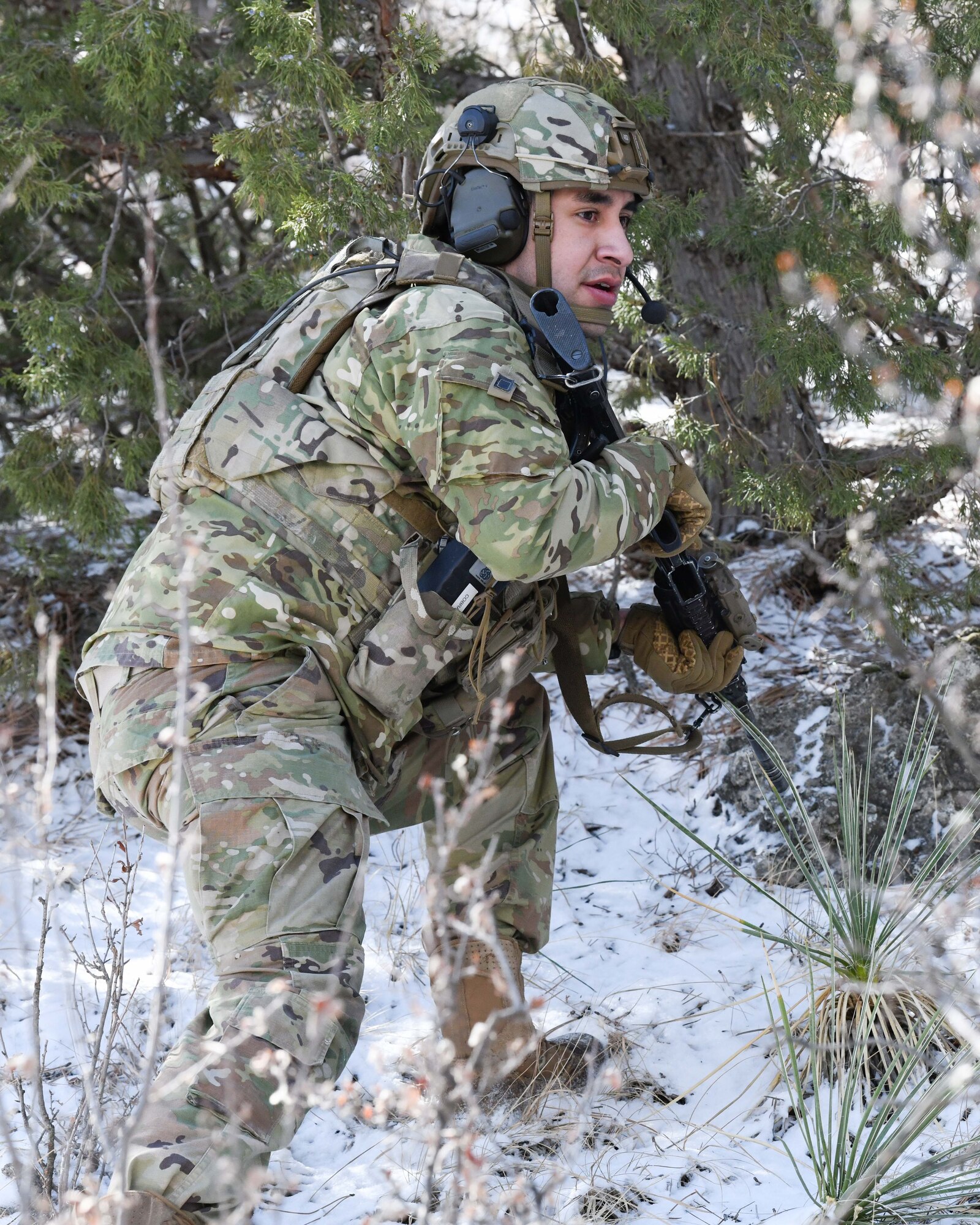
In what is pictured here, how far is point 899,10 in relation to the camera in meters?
3.41

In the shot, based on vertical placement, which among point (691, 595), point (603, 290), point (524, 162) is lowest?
point (691, 595)

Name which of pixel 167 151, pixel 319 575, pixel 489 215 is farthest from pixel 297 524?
pixel 167 151

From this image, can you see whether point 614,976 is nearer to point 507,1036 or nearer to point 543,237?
Answer: point 507,1036

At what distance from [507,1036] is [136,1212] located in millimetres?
1292

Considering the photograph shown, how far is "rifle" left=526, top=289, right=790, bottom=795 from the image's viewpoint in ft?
8.61

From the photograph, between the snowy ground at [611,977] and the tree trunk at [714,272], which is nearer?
the snowy ground at [611,977]

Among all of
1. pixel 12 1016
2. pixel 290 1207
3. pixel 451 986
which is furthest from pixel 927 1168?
pixel 12 1016

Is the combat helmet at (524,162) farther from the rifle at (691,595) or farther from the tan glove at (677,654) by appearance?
the tan glove at (677,654)

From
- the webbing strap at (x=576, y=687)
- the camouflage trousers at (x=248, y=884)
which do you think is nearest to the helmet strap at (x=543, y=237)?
the webbing strap at (x=576, y=687)

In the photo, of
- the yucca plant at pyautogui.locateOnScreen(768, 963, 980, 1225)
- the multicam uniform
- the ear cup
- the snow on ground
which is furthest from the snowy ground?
the ear cup

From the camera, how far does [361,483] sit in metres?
2.56

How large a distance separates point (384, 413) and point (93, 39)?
88.7 inches

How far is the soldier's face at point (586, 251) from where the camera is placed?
112 inches

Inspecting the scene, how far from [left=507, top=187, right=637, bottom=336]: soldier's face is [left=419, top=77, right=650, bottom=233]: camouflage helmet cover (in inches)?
2.0
